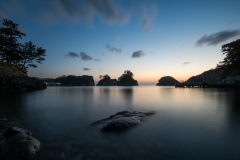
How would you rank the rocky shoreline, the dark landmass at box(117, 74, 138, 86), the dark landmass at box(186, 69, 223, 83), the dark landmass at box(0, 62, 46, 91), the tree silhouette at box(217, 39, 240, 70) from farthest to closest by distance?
the dark landmass at box(117, 74, 138, 86), the dark landmass at box(186, 69, 223, 83), the tree silhouette at box(217, 39, 240, 70), the dark landmass at box(0, 62, 46, 91), the rocky shoreline

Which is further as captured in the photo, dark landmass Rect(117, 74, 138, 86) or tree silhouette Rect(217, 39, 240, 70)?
dark landmass Rect(117, 74, 138, 86)

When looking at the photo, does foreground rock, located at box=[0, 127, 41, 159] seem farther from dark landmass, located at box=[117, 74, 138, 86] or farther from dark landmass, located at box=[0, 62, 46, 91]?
dark landmass, located at box=[117, 74, 138, 86]

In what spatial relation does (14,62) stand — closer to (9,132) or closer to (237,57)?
(9,132)

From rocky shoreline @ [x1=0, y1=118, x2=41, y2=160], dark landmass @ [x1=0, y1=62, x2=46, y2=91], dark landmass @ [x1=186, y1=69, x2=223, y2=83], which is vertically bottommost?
rocky shoreline @ [x1=0, y1=118, x2=41, y2=160]

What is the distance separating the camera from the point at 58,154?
12.4 ft

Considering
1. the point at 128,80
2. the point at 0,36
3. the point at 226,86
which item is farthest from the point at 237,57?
the point at 128,80

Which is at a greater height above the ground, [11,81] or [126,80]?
[126,80]

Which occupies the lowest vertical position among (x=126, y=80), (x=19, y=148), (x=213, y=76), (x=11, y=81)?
(x=19, y=148)

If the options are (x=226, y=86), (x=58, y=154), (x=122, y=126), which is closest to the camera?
(x=58, y=154)

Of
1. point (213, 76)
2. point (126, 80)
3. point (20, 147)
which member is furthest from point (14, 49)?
point (126, 80)

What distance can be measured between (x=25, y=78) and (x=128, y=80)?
14887 cm

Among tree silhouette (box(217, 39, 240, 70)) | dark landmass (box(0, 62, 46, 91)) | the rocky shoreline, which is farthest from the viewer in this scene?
tree silhouette (box(217, 39, 240, 70))

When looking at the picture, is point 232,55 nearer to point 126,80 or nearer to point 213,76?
point 213,76

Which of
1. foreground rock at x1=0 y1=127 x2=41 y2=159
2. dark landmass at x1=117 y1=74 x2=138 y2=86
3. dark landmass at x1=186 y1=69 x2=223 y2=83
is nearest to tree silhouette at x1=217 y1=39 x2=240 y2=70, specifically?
dark landmass at x1=186 y1=69 x2=223 y2=83
